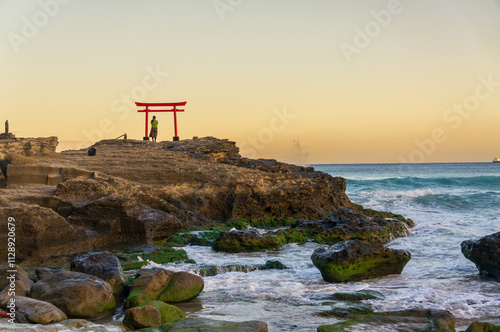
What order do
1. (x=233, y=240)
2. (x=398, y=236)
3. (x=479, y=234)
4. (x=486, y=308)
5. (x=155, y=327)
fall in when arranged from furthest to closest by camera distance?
(x=479, y=234) → (x=398, y=236) → (x=233, y=240) → (x=486, y=308) → (x=155, y=327)

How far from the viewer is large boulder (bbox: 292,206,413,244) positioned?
A: 13719mm

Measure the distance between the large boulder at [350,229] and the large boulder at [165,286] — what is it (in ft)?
20.1

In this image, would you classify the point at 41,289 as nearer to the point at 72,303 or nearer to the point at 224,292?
the point at 72,303

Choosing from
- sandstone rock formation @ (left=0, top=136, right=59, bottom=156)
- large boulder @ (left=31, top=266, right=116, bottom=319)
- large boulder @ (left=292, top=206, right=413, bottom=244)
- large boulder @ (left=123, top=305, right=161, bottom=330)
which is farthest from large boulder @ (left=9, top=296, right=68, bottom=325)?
sandstone rock formation @ (left=0, top=136, right=59, bottom=156)

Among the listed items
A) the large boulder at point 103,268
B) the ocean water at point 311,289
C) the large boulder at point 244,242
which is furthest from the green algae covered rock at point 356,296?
the large boulder at point 244,242

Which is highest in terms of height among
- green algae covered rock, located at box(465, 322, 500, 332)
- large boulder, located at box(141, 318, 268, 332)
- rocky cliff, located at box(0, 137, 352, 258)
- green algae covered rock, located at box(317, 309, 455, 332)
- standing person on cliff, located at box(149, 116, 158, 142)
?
standing person on cliff, located at box(149, 116, 158, 142)

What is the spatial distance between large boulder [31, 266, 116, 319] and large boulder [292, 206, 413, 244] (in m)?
7.46

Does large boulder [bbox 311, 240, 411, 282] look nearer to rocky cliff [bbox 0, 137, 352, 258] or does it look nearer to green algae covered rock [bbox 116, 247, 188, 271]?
green algae covered rock [bbox 116, 247, 188, 271]

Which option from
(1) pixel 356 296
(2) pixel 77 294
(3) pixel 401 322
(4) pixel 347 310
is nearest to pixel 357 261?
(1) pixel 356 296

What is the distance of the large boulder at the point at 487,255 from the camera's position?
9102 mm

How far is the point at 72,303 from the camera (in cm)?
687

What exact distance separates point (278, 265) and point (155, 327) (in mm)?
4561

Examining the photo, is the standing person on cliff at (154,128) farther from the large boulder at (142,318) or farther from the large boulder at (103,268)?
the large boulder at (142,318)

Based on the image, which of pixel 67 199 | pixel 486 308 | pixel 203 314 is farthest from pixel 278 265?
pixel 67 199
